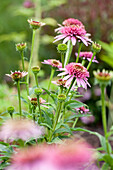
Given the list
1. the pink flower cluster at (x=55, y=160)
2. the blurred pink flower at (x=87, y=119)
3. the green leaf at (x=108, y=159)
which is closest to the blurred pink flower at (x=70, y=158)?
the pink flower cluster at (x=55, y=160)

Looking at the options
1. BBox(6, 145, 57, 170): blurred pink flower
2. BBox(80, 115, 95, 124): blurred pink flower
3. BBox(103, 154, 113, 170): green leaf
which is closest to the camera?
BBox(6, 145, 57, 170): blurred pink flower

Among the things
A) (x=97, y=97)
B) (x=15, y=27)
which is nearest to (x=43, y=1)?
(x=15, y=27)

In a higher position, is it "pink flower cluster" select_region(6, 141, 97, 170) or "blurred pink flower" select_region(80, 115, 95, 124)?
"pink flower cluster" select_region(6, 141, 97, 170)

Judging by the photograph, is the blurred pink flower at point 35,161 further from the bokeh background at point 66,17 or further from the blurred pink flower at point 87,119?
the blurred pink flower at point 87,119

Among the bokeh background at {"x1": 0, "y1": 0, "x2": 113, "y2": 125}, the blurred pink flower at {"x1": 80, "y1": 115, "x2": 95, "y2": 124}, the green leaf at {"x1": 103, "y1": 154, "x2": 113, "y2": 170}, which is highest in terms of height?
the bokeh background at {"x1": 0, "y1": 0, "x2": 113, "y2": 125}

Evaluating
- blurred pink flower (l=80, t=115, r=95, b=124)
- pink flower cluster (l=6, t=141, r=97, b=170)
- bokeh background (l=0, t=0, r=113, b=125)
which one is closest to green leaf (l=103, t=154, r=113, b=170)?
pink flower cluster (l=6, t=141, r=97, b=170)

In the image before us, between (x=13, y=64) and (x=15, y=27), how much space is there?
551 mm

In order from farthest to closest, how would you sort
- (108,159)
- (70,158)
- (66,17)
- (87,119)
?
(66,17) → (87,119) → (108,159) → (70,158)

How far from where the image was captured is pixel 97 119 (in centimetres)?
221

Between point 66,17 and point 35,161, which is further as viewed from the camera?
point 66,17

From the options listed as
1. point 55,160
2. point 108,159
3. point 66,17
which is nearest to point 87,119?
point 66,17

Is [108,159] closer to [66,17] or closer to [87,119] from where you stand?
[87,119]

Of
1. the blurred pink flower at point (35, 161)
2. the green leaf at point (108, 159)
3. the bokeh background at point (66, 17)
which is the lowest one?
the green leaf at point (108, 159)

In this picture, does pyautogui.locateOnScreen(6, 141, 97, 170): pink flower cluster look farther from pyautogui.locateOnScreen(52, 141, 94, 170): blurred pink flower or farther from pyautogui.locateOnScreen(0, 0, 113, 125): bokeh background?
pyautogui.locateOnScreen(0, 0, 113, 125): bokeh background
